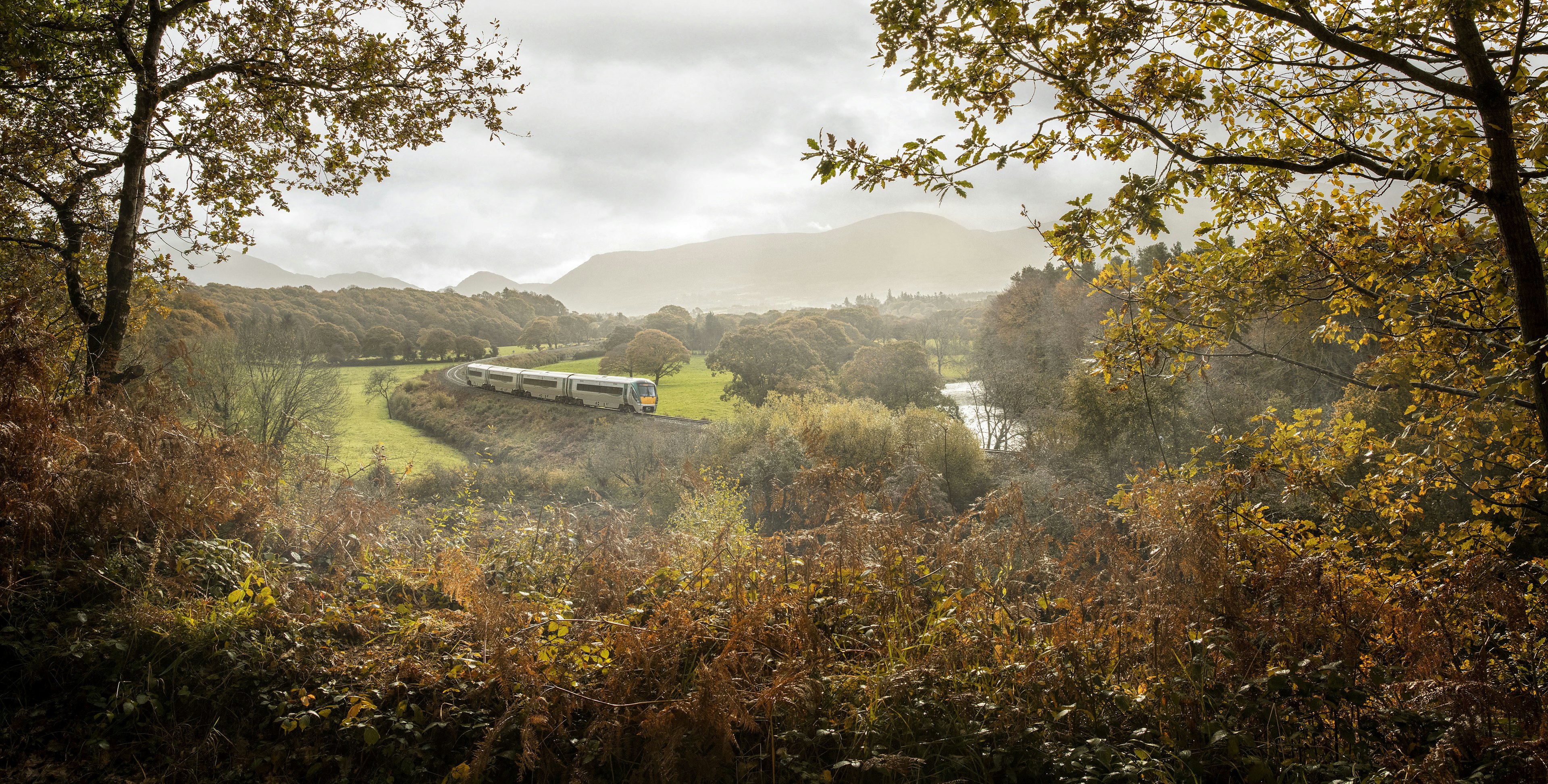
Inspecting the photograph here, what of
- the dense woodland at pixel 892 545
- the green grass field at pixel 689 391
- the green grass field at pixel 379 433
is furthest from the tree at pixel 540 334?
the dense woodland at pixel 892 545

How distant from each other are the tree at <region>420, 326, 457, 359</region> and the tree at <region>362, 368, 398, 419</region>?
1.74 m

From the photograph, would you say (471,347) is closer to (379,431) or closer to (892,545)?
(379,431)

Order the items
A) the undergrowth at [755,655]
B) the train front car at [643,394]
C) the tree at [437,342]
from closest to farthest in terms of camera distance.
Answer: the undergrowth at [755,655], the tree at [437,342], the train front car at [643,394]

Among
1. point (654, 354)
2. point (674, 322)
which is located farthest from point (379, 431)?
point (674, 322)

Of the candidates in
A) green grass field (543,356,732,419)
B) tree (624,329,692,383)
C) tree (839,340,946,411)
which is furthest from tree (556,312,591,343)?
tree (839,340,946,411)

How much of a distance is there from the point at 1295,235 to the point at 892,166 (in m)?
2.49

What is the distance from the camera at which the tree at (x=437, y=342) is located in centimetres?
2880

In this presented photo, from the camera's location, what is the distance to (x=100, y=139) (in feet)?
18.5

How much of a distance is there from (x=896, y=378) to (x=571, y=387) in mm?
16645

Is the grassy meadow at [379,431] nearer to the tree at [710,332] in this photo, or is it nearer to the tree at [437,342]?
the tree at [437,342]

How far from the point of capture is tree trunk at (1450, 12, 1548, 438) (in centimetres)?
256

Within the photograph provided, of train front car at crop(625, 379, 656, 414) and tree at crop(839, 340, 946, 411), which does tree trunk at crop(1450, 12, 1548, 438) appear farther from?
tree at crop(839, 340, 946, 411)

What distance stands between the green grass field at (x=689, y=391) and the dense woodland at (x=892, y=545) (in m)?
25.0

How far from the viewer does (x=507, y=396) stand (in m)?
31.3
